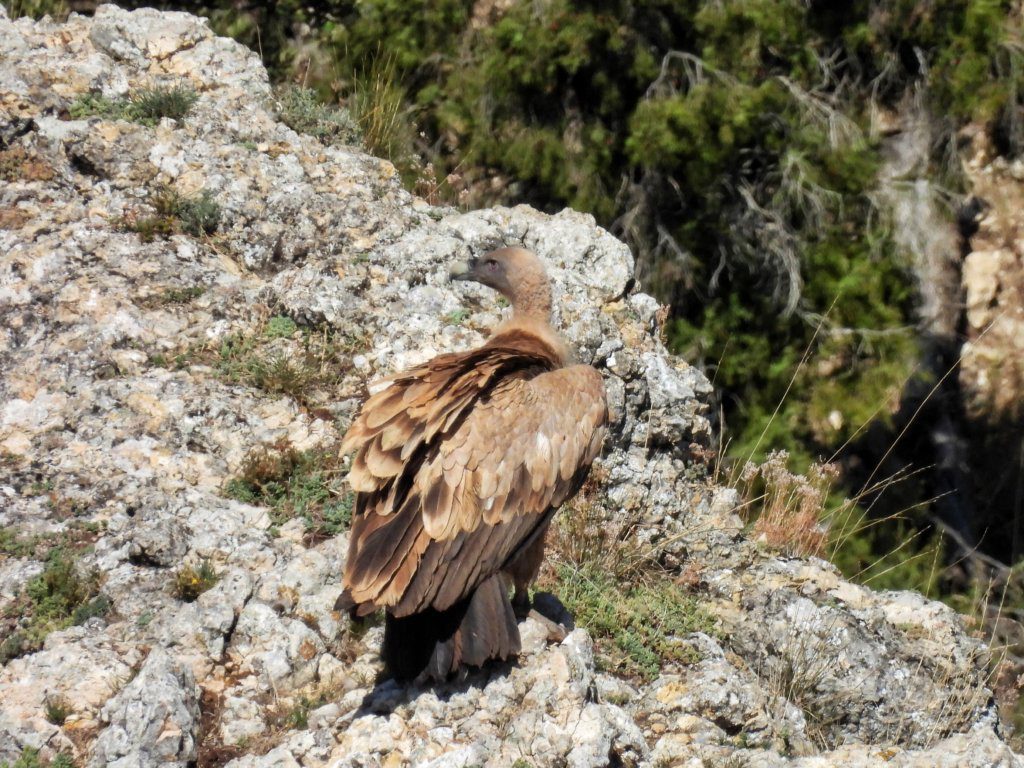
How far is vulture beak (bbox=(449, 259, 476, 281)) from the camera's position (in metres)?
6.31

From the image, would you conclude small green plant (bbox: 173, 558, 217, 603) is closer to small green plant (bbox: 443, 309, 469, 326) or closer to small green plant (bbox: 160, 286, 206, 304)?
small green plant (bbox: 160, 286, 206, 304)

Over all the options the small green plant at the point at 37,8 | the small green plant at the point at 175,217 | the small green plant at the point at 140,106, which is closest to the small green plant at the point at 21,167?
the small green plant at the point at 140,106

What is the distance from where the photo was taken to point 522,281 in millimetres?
6023

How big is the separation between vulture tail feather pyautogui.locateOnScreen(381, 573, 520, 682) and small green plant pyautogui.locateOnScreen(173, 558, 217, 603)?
102cm

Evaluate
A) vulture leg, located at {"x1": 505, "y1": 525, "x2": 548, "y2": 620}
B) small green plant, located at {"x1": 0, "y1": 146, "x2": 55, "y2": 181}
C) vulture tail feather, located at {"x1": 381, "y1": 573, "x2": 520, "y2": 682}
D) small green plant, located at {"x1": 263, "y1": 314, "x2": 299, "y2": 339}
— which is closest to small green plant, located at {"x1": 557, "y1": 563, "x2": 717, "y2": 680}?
vulture leg, located at {"x1": 505, "y1": 525, "x2": 548, "y2": 620}

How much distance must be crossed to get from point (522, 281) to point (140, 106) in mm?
3020

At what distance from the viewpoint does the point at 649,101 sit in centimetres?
1056

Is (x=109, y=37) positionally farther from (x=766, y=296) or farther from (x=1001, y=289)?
(x=1001, y=289)

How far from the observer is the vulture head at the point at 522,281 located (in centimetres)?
602

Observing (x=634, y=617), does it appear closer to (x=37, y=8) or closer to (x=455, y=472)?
(x=455, y=472)

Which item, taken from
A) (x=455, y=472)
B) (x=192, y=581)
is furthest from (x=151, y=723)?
(x=455, y=472)

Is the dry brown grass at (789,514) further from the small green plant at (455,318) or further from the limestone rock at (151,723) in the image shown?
the limestone rock at (151,723)

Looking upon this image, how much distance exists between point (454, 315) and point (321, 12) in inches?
217

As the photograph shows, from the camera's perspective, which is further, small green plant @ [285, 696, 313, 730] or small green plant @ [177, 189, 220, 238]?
small green plant @ [177, 189, 220, 238]
